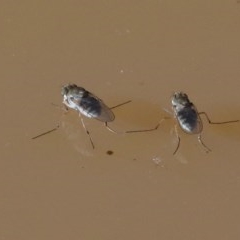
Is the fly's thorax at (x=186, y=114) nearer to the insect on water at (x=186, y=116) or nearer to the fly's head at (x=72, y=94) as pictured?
the insect on water at (x=186, y=116)

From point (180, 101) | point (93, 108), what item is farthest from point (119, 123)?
point (180, 101)

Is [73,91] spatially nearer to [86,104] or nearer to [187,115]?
[86,104]

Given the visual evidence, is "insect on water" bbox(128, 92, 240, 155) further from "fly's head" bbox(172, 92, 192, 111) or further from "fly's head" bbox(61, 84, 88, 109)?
"fly's head" bbox(61, 84, 88, 109)

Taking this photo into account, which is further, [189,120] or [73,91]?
[73,91]

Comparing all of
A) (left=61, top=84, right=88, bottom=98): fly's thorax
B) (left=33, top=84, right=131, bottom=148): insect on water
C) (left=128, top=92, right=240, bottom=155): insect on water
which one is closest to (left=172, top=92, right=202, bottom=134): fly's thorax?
(left=128, top=92, right=240, bottom=155): insect on water

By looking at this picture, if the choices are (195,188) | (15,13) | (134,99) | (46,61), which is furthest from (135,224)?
(15,13)

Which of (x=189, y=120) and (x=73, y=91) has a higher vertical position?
(x=73, y=91)
